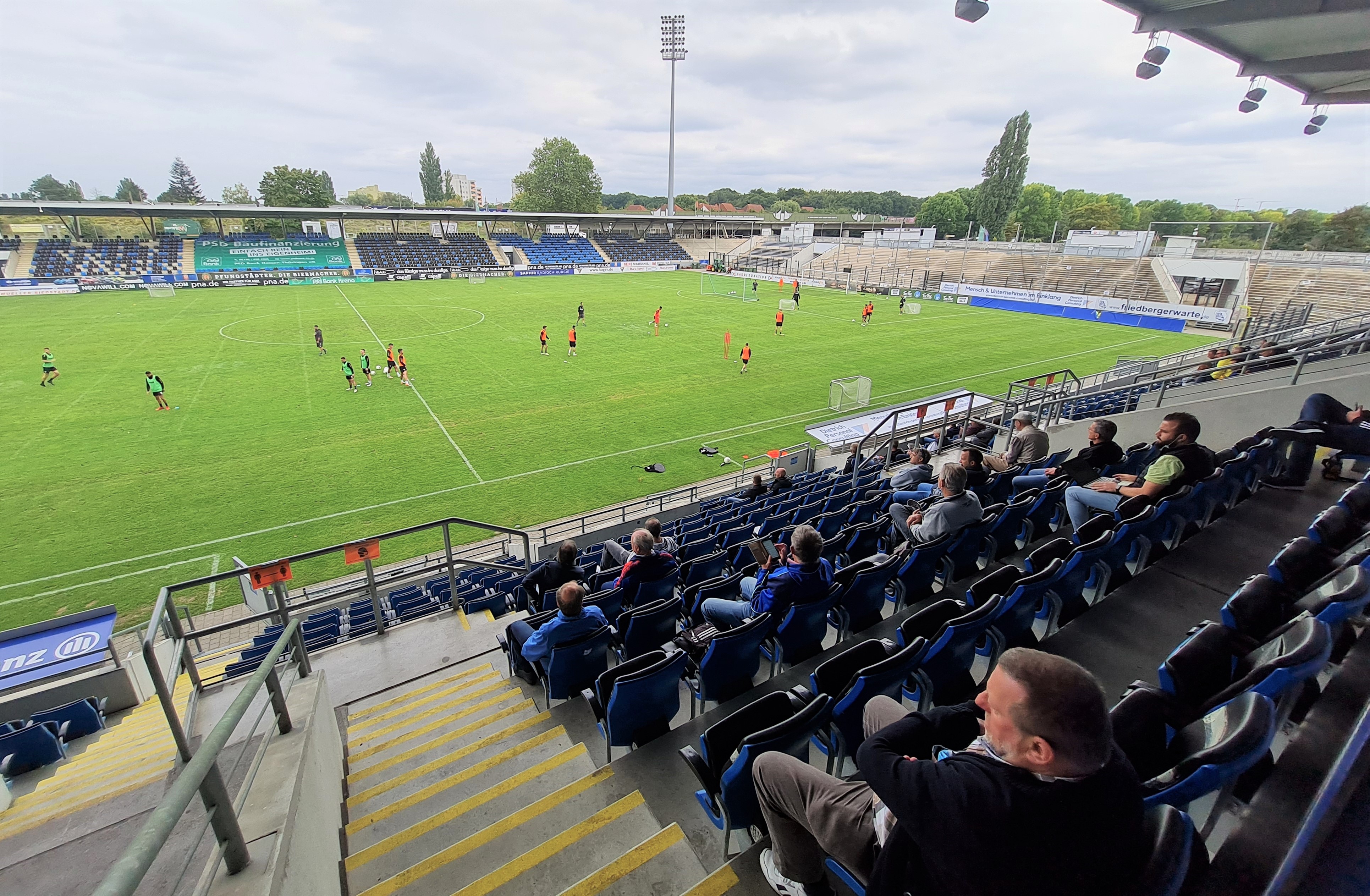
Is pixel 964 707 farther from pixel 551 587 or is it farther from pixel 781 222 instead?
pixel 781 222

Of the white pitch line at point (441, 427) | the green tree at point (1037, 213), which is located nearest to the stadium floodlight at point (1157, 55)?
the white pitch line at point (441, 427)

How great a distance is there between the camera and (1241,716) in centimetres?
221

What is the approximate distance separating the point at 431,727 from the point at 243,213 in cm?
6940

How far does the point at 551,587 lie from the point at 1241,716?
596cm

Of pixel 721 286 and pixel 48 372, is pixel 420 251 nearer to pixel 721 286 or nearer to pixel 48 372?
pixel 721 286

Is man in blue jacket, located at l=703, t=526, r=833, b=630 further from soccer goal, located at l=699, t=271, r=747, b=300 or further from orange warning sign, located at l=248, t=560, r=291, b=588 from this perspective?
soccer goal, located at l=699, t=271, r=747, b=300

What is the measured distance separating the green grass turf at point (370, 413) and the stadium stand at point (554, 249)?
117 feet

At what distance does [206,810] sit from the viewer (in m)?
2.36

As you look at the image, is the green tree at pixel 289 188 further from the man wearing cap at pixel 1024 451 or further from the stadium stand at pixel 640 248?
the man wearing cap at pixel 1024 451

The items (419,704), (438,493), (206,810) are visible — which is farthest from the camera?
(438,493)

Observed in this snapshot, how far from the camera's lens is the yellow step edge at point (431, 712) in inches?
208

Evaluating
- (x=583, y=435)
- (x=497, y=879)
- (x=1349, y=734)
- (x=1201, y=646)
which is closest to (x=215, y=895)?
(x=497, y=879)

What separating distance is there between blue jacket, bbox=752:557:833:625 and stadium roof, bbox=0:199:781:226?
67402mm

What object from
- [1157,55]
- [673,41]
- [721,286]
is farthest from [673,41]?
[1157,55]
